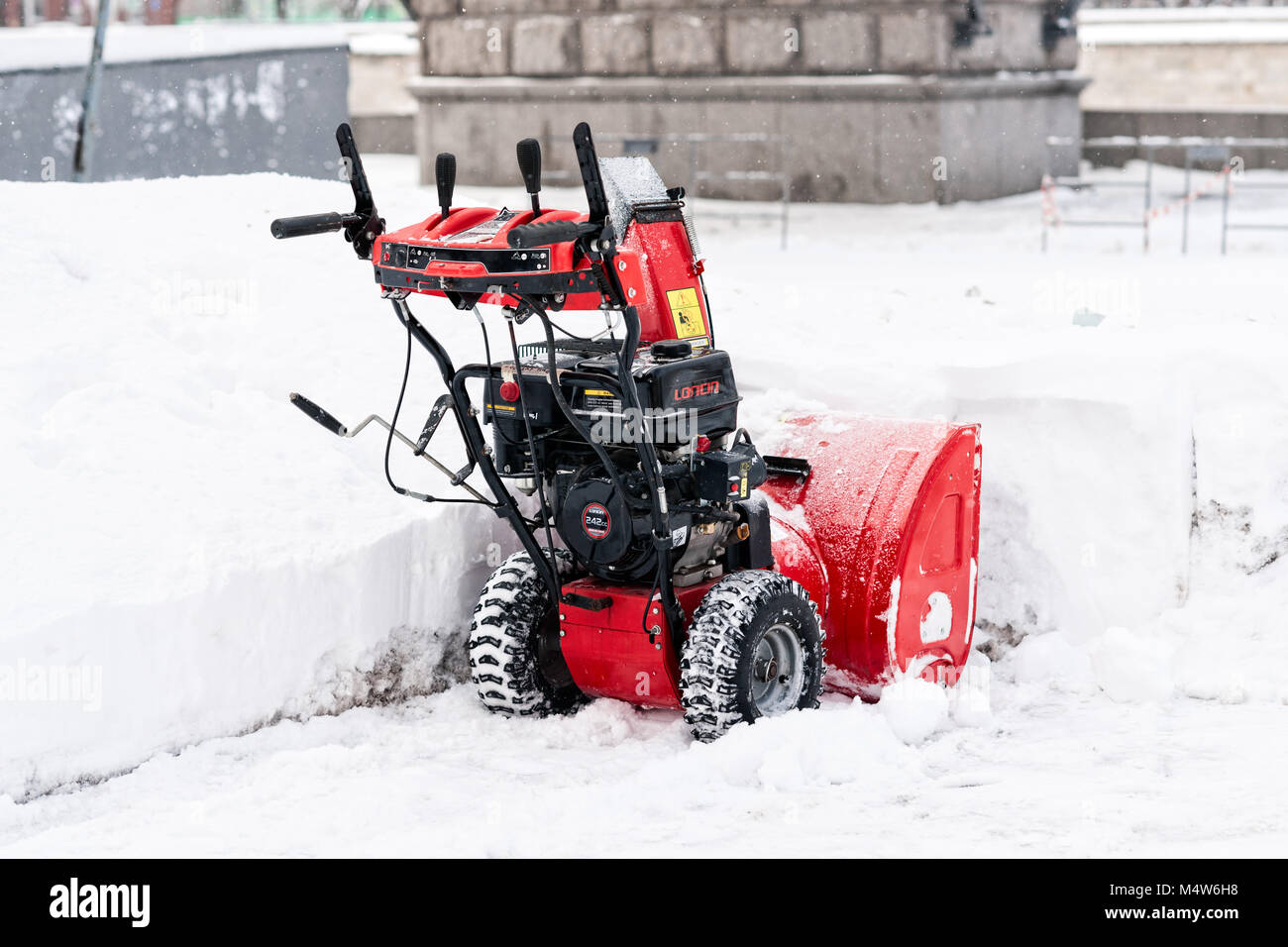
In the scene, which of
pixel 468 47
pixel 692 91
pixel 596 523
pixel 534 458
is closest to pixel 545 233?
pixel 534 458

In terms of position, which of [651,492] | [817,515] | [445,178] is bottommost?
[817,515]

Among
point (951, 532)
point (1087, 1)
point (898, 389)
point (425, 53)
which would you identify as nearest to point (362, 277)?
point (898, 389)

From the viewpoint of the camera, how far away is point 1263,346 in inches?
266

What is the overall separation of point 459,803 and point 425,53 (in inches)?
657

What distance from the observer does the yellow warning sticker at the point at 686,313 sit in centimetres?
522

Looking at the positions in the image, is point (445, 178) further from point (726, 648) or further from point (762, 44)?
point (762, 44)

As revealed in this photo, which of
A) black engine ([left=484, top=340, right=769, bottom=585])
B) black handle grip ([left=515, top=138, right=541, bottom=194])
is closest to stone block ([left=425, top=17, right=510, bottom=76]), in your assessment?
black engine ([left=484, top=340, right=769, bottom=585])

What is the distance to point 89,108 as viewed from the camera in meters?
12.6

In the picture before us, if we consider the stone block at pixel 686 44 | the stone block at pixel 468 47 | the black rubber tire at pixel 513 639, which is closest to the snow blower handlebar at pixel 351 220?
the black rubber tire at pixel 513 639

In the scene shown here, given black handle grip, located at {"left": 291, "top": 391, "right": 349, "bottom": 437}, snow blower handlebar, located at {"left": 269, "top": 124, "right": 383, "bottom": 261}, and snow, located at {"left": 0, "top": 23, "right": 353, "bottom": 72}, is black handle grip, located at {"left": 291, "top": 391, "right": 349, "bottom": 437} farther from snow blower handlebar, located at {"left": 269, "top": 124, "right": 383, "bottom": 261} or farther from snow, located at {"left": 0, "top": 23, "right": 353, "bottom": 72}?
snow, located at {"left": 0, "top": 23, "right": 353, "bottom": 72}

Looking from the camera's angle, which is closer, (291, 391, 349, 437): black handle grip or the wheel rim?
(291, 391, 349, 437): black handle grip

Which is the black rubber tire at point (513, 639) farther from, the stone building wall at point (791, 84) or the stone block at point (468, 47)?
the stone block at point (468, 47)

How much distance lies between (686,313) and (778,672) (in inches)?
48.6

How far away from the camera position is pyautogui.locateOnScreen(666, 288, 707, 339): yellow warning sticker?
Answer: 17.1ft
